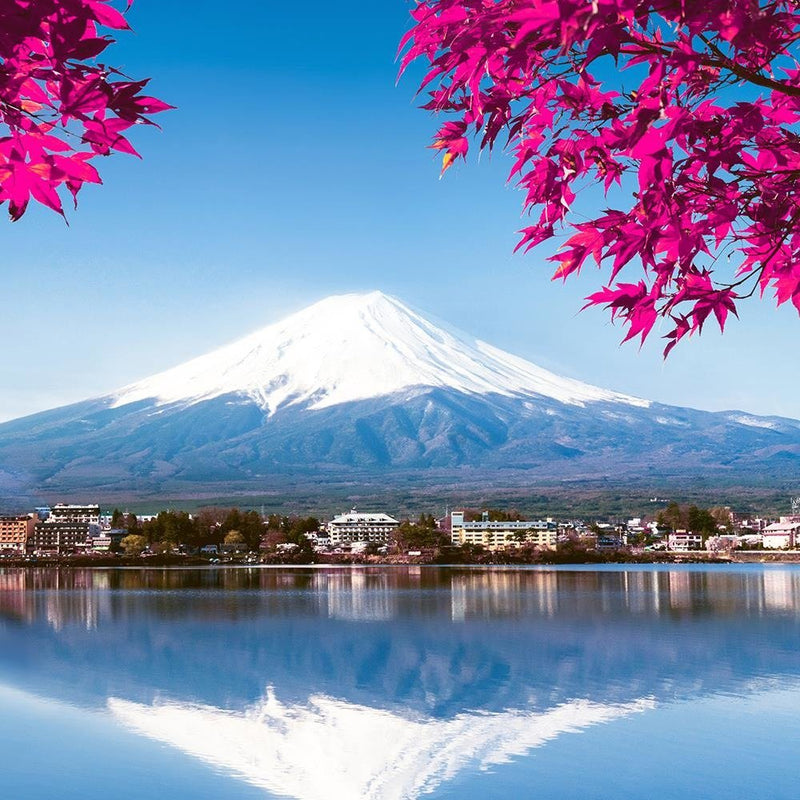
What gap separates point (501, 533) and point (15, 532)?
36360 millimetres

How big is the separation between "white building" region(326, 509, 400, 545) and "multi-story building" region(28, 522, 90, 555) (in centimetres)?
1807

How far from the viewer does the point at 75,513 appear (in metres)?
78.6

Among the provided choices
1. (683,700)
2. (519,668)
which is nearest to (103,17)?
(683,700)

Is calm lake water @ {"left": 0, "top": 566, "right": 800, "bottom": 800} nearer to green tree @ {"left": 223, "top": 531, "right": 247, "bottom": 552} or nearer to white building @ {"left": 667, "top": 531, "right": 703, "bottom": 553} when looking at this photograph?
green tree @ {"left": 223, "top": 531, "right": 247, "bottom": 552}

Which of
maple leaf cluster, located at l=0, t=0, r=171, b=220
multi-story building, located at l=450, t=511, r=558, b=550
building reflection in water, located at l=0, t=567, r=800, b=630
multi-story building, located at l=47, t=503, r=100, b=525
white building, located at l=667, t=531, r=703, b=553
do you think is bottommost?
white building, located at l=667, t=531, r=703, b=553

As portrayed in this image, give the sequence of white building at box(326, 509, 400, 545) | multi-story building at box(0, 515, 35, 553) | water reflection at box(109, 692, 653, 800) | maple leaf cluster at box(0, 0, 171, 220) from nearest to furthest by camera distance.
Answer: maple leaf cluster at box(0, 0, 171, 220) < water reflection at box(109, 692, 653, 800) < multi-story building at box(0, 515, 35, 553) < white building at box(326, 509, 400, 545)

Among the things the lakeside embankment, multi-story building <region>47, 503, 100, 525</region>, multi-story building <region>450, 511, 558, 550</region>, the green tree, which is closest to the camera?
the lakeside embankment

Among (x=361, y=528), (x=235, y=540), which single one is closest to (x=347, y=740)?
(x=235, y=540)

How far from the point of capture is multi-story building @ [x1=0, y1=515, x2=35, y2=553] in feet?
236

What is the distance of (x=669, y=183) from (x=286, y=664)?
13.1 metres

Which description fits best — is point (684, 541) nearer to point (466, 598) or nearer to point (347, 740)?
point (466, 598)

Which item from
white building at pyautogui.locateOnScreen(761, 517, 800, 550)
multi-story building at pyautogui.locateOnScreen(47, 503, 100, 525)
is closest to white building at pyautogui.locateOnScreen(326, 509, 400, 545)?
multi-story building at pyautogui.locateOnScreen(47, 503, 100, 525)

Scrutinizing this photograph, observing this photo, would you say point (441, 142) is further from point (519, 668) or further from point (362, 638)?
point (362, 638)

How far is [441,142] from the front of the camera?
264cm
